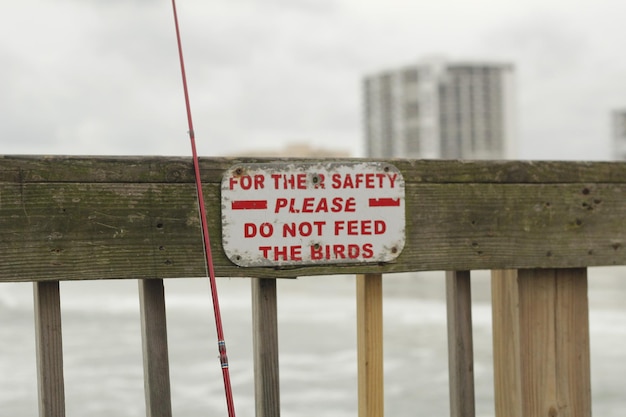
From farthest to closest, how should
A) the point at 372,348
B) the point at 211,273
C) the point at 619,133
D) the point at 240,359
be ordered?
the point at 619,133, the point at 240,359, the point at 372,348, the point at 211,273

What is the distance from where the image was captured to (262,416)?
2.12 m

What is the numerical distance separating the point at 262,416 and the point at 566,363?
867 millimetres

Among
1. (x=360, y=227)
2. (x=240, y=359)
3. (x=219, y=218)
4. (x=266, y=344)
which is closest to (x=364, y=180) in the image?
(x=360, y=227)

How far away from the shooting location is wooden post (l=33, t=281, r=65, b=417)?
1.97m

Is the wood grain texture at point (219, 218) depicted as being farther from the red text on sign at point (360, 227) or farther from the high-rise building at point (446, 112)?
the high-rise building at point (446, 112)

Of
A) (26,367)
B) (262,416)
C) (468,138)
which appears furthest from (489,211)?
(468,138)

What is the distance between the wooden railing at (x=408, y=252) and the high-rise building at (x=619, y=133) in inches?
3198

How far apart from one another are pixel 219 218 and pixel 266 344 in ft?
1.13

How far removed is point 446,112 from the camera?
109 m

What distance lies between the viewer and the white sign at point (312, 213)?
205 cm

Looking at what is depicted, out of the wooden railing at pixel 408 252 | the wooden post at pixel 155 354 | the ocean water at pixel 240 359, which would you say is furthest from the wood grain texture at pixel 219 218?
the ocean water at pixel 240 359

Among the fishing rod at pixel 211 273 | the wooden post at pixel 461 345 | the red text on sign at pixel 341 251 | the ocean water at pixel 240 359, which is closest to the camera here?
the fishing rod at pixel 211 273

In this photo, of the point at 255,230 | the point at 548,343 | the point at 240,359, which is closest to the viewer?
the point at 255,230

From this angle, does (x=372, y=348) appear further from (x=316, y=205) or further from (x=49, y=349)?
(x=49, y=349)
